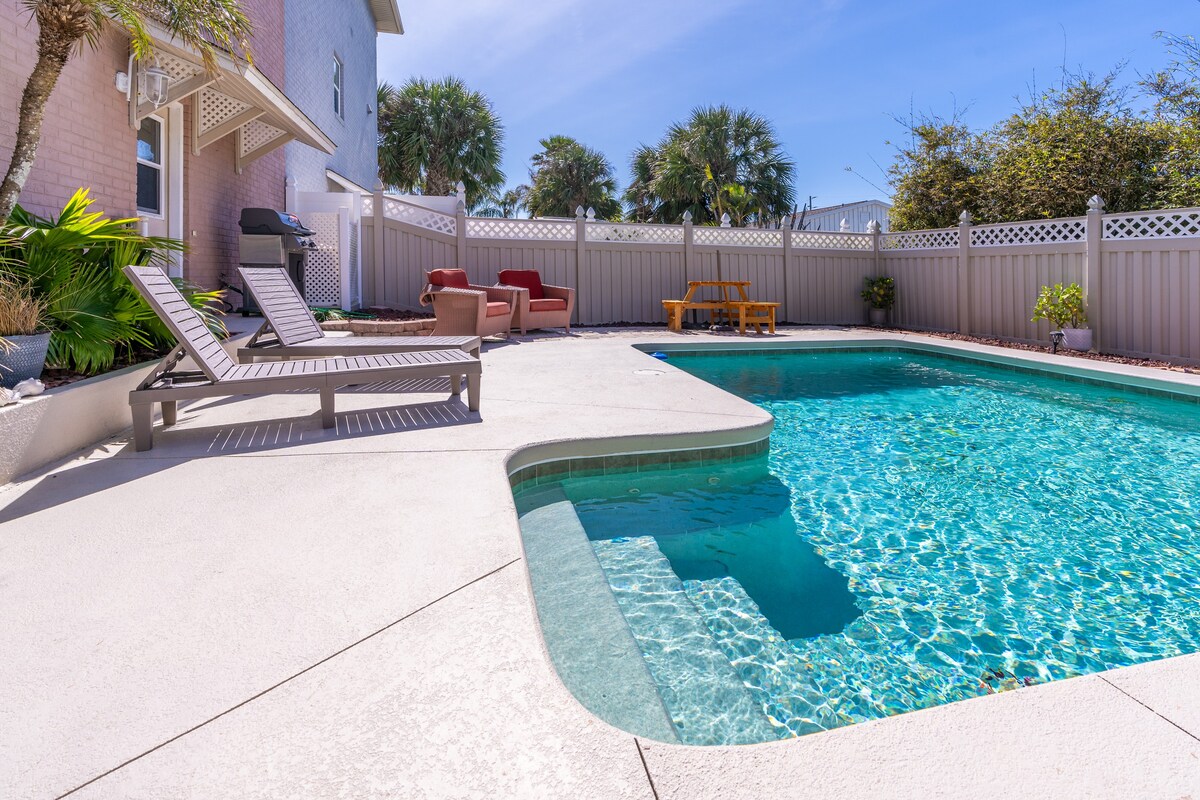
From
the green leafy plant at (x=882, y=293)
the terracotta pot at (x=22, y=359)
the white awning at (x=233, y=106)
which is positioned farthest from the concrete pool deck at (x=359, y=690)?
the green leafy plant at (x=882, y=293)

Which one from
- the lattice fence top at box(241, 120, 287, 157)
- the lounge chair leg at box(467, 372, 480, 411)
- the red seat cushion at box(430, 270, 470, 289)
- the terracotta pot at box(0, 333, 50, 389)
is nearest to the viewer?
the terracotta pot at box(0, 333, 50, 389)

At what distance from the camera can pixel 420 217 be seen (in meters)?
10.6

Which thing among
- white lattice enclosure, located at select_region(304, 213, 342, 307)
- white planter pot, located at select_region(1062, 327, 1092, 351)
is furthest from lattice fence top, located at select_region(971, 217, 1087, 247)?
white lattice enclosure, located at select_region(304, 213, 342, 307)

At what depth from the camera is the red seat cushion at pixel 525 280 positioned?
9.77 metres

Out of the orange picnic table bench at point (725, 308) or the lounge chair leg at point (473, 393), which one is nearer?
the lounge chair leg at point (473, 393)

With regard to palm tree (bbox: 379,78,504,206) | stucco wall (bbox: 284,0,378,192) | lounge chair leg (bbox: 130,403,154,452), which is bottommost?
lounge chair leg (bbox: 130,403,154,452)

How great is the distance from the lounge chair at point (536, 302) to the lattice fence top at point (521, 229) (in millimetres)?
1438

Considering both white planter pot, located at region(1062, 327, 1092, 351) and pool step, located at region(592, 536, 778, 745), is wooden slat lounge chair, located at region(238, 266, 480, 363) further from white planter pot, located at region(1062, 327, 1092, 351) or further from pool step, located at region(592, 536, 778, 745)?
white planter pot, located at region(1062, 327, 1092, 351)

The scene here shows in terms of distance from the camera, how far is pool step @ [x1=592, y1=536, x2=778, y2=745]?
4.95ft

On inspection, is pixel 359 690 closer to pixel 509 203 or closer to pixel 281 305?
pixel 281 305

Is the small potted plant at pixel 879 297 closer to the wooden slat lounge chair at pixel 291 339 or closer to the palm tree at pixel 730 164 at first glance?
the palm tree at pixel 730 164

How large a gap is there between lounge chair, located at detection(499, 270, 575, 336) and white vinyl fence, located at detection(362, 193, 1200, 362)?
128cm

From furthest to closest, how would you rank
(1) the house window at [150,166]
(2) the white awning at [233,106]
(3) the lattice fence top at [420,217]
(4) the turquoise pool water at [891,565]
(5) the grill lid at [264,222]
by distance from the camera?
(3) the lattice fence top at [420,217] < (5) the grill lid at [264,222] < (1) the house window at [150,166] < (2) the white awning at [233,106] < (4) the turquoise pool water at [891,565]

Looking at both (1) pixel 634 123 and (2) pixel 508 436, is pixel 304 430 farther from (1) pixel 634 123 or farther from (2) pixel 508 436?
(1) pixel 634 123
